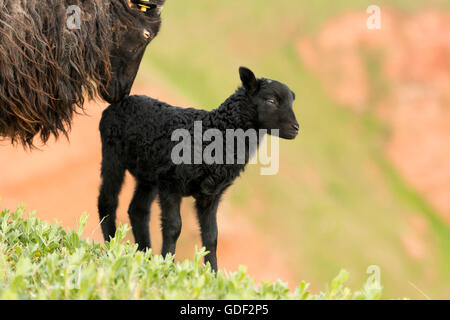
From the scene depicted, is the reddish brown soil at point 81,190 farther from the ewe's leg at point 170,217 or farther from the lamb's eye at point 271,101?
the lamb's eye at point 271,101

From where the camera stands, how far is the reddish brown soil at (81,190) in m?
16.1

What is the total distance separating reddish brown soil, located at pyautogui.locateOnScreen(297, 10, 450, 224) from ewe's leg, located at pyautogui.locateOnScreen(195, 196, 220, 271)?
24.8 metres

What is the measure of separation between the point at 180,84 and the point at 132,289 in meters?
21.6

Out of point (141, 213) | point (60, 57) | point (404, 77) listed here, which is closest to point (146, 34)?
point (60, 57)

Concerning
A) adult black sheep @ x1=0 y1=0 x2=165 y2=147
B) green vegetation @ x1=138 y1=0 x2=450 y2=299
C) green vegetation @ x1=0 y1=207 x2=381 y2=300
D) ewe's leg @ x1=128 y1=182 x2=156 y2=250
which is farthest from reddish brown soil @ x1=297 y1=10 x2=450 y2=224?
green vegetation @ x1=0 y1=207 x2=381 y2=300

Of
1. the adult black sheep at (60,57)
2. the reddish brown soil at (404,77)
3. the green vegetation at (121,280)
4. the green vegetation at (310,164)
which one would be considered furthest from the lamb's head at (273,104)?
the reddish brown soil at (404,77)

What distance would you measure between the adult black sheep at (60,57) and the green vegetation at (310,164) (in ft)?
40.8

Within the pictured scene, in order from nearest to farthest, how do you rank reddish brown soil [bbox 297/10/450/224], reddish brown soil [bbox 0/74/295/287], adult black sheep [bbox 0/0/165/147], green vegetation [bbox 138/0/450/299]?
adult black sheep [bbox 0/0/165/147] → reddish brown soil [bbox 0/74/295/287] → green vegetation [bbox 138/0/450/299] → reddish brown soil [bbox 297/10/450/224]

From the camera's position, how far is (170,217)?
15.3 feet

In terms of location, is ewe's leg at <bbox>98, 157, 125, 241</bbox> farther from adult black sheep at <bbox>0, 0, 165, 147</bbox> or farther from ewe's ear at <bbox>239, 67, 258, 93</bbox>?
ewe's ear at <bbox>239, 67, 258, 93</bbox>

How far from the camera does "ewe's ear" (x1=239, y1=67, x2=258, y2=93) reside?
4.66 metres

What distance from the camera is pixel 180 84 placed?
80.9 ft

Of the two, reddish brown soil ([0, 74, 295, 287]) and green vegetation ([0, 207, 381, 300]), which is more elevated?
green vegetation ([0, 207, 381, 300])

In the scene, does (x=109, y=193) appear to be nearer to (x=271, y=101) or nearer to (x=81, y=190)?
(x=271, y=101)
